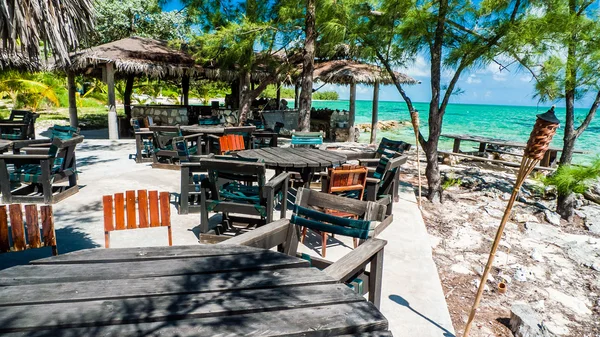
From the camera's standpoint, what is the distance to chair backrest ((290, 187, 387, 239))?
2248 mm

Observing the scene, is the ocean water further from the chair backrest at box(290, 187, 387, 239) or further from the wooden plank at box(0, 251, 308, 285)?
Result: the wooden plank at box(0, 251, 308, 285)

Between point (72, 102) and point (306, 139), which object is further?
point (72, 102)

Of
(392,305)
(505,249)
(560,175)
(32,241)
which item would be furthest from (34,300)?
(560,175)

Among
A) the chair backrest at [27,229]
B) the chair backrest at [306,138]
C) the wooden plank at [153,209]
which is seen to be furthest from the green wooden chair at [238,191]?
the chair backrest at [306,138]

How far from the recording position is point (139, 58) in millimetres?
11242

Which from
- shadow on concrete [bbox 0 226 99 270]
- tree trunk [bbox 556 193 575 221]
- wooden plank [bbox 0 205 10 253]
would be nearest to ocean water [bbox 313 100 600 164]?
tree trunk [bbox 556 193 575 221]

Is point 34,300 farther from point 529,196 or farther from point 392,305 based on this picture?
point 529,196

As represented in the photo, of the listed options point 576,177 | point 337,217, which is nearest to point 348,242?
point 337,217

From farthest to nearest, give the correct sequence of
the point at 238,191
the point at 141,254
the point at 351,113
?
the point at 351,113
the point at 238,191
the point at 141,254

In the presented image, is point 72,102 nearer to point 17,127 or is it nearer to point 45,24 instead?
point 17,127

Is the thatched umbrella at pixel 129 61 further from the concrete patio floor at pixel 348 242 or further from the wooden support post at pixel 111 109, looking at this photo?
the concrete patio floor at pixel 348 242

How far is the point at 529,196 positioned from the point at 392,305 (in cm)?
612

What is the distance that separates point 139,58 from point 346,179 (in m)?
9.36

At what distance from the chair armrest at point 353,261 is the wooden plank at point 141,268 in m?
0.15
